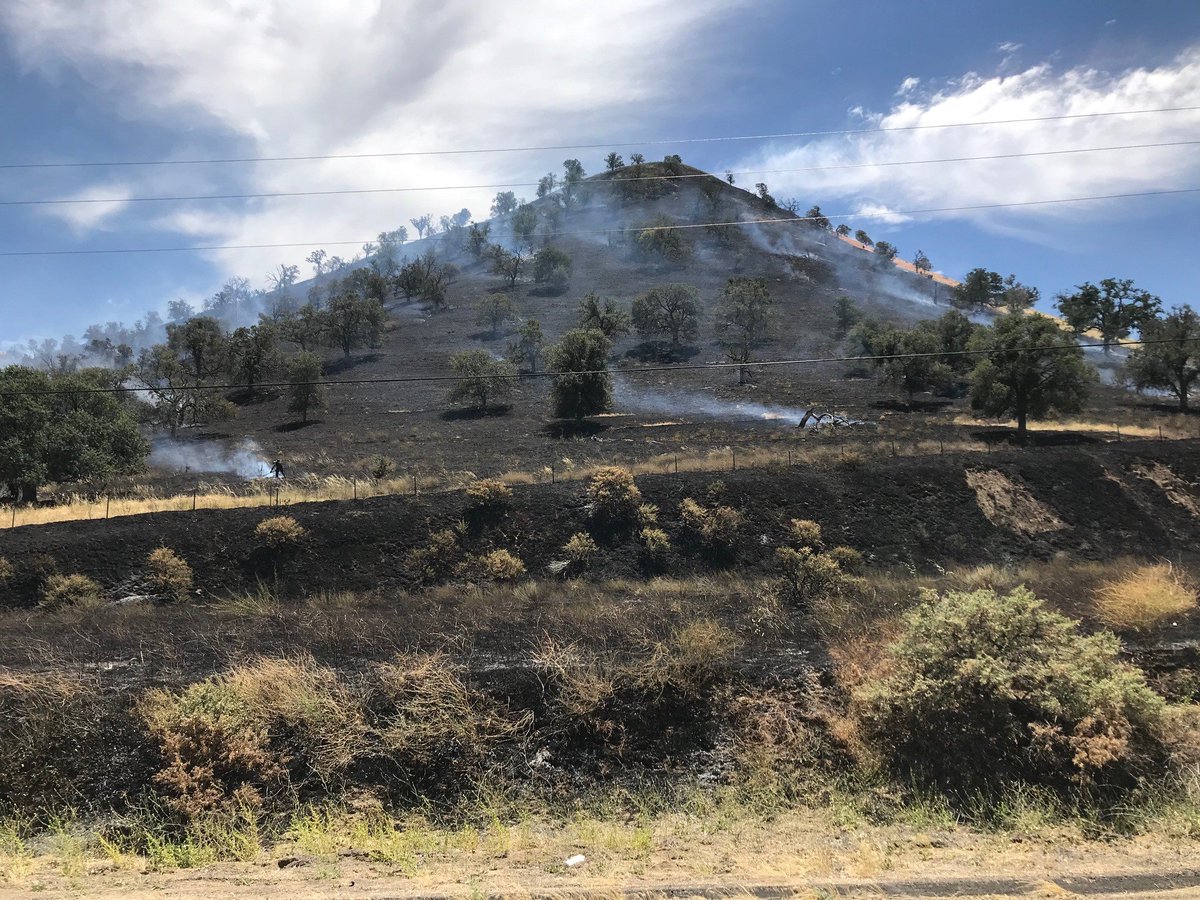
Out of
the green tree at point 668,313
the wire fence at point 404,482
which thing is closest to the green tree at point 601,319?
the green tree at point 668,313

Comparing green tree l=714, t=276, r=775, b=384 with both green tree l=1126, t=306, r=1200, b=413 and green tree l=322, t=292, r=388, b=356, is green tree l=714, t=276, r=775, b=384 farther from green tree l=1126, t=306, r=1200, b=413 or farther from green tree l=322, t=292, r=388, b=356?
green tree l=322, t=292, r=388, b=356

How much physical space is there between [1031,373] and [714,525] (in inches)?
1030

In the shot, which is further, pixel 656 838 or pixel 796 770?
pixel 796 770

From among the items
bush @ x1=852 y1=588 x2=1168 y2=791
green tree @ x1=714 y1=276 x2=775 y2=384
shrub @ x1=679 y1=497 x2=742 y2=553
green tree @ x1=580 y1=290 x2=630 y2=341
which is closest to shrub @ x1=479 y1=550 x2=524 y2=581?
shrub @ x1=679 y1=497 x2=742 y2=553

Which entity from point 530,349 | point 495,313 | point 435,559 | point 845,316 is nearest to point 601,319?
point 530,349

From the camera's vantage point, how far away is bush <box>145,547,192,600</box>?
19.1 metres

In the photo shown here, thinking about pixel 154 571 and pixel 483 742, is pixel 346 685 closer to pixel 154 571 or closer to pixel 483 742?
pixel 483 742

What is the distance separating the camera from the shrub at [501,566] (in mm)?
19812

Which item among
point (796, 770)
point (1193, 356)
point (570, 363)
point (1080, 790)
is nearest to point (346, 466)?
point (570, 363)

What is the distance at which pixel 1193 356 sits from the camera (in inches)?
1975

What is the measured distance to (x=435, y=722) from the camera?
9.23 meters

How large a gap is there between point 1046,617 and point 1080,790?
195 centimetres

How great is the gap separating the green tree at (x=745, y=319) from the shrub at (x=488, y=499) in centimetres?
5524

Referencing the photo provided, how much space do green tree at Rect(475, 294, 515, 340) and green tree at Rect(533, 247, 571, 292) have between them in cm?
2507
